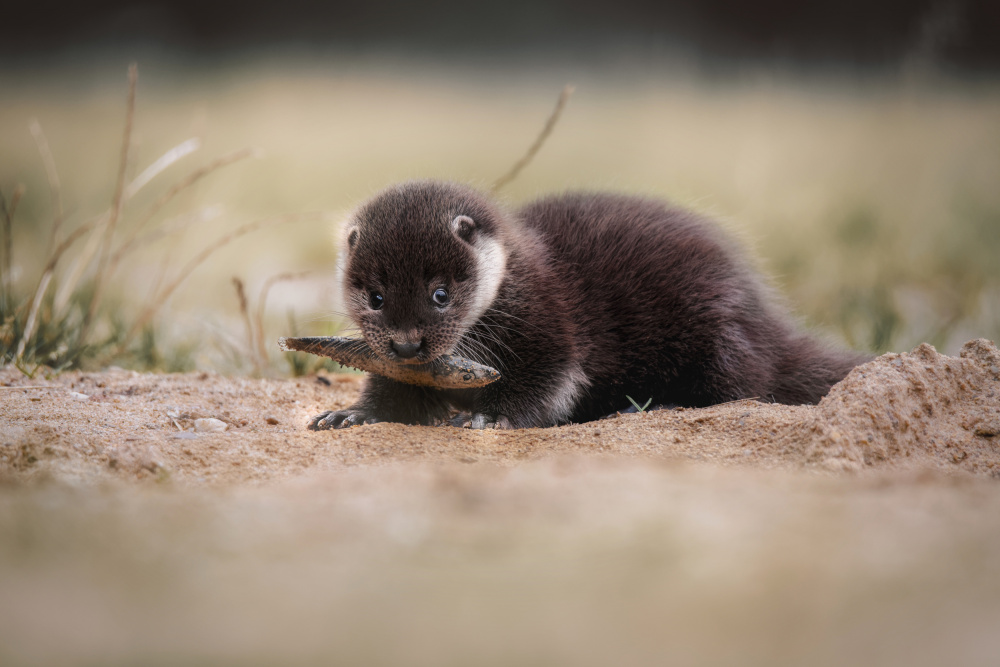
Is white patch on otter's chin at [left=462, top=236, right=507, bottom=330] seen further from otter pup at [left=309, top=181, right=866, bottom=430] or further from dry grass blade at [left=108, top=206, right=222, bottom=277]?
dry grass blade at [left=108, top=206, right=222, bottom=277]

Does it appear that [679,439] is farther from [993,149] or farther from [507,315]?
[993,149]

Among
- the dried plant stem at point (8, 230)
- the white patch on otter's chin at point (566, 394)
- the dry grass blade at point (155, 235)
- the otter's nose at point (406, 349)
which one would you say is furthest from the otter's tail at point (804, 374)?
the dried plant stem at point (8, 230)

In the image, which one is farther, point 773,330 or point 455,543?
point 773,330

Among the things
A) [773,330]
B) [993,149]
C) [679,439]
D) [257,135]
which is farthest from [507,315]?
[257,135]

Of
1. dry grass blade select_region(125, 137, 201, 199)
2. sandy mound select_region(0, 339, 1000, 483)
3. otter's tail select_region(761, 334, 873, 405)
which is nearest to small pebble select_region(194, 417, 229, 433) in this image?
sandy mound select_region(0, 339, 1000, 483)

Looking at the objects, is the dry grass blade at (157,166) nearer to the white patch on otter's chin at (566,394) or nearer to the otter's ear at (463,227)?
the otter's ear at (463,227)

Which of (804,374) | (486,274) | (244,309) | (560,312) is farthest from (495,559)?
(244,309)
